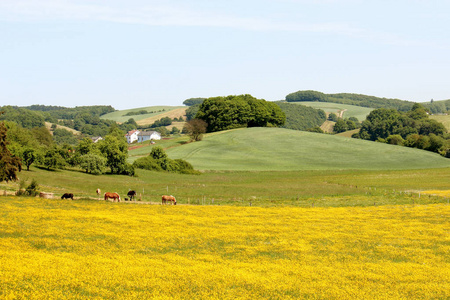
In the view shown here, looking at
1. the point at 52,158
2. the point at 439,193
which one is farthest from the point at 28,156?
the point at 439,193

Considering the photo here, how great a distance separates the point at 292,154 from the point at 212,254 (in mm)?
120592

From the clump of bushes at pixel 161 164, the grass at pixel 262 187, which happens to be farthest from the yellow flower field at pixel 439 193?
the clump of bushes at pixel 161 164

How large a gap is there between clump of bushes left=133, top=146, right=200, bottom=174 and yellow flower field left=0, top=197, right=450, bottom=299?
6694 cm

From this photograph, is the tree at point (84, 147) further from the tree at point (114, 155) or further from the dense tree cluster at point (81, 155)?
the tree at point (114, 155)

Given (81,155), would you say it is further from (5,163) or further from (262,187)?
(262,187)

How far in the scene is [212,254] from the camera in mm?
31688

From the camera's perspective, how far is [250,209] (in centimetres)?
5753

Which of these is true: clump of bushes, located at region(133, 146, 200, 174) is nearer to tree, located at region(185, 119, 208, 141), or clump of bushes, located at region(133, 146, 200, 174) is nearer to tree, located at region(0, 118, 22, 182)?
tree, located at region(185, 119, 208, 141)

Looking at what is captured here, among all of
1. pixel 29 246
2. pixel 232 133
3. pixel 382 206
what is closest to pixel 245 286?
pixel 29 246

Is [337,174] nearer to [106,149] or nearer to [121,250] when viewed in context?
[106,149]

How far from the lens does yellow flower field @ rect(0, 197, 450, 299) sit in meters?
23.4

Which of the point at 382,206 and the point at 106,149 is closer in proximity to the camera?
the point at 382,206

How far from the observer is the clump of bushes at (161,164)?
4737 inches

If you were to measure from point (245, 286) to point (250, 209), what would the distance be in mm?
33277
